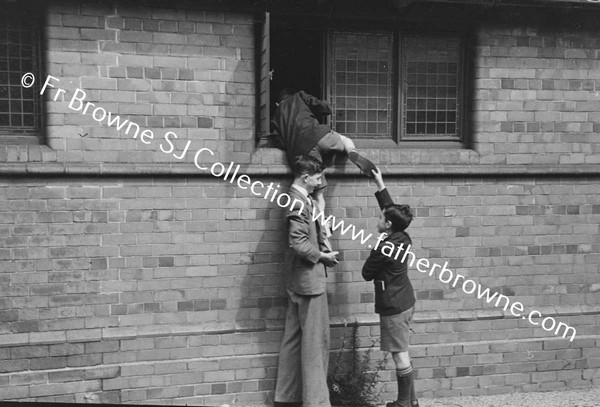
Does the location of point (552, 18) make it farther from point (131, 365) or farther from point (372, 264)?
point (131, 365)

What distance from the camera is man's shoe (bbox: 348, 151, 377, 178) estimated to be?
614 cm

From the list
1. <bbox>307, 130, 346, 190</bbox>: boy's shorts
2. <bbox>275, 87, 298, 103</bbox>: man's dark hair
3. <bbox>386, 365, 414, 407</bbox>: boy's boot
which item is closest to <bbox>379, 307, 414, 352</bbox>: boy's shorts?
<bbox>386, 365, 414, 407</bbox>: boy's boot

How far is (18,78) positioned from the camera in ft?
19.2

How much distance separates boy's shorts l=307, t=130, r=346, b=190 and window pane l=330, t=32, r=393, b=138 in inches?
18.9

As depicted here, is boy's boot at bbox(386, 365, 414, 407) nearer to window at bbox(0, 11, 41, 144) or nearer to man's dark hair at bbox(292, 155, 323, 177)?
man's dark hair at bbox(292, 155, 323, 177)

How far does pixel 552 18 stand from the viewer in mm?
6766

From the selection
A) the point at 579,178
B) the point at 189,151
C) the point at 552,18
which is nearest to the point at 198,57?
the point at 189,151

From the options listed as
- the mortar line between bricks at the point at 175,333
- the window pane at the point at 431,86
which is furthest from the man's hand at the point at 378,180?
the mortar line between bricks at the point at 175,333

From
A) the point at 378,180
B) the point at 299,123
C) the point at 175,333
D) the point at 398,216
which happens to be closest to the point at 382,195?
the point at 378,180

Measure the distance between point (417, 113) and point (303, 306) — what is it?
90.6 inches

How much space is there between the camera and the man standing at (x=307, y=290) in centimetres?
573

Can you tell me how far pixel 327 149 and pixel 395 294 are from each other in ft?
4.66

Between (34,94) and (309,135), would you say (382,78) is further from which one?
(34,94)

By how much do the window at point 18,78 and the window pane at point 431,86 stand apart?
340 cm
